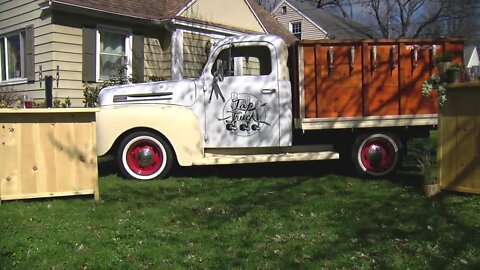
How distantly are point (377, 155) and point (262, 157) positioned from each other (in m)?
1.76

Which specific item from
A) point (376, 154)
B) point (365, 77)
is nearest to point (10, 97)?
point (365, 77)

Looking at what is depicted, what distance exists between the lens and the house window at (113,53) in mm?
12422

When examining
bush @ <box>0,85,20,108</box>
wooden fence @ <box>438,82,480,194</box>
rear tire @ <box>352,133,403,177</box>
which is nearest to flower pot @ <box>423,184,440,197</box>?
wooden fence @ <box>438,82,480,194</box>

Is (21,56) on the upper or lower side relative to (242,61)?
upper

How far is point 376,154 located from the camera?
7781mm

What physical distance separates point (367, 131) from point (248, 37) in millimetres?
2314

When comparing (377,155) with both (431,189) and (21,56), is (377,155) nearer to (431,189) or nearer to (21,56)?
(431,189)

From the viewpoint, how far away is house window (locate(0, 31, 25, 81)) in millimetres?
13078

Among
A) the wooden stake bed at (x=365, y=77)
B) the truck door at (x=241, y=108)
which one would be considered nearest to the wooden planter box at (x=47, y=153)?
the truck door at (x=241, y=108)

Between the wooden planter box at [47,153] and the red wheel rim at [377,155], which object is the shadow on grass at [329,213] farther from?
the wooden planter box at [47,153]

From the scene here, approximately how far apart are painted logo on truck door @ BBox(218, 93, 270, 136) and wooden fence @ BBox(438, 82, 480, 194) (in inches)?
98.3

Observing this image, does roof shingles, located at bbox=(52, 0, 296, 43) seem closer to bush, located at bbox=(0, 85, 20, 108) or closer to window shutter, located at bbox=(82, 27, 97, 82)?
window shutter, located at bbox=(82, 27, 97, 82)

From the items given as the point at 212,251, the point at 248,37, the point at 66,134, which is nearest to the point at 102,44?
the point at 248,37

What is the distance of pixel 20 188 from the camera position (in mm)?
6047
